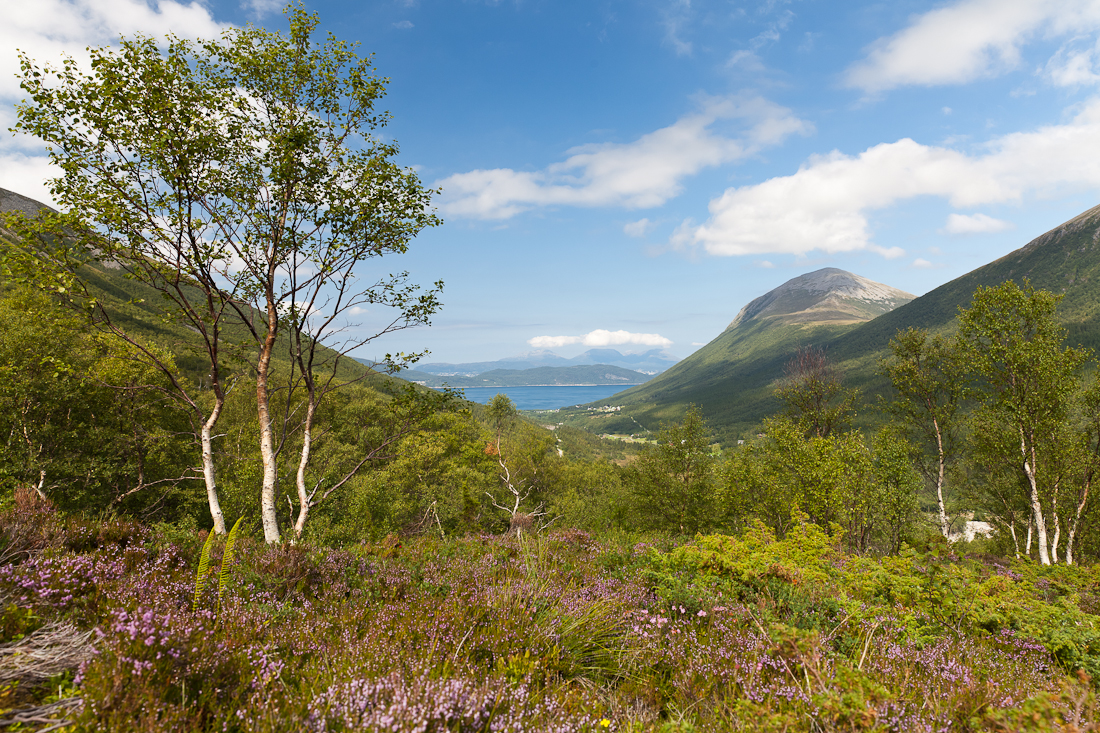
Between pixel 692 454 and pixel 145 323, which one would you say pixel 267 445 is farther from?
pixel 145 323

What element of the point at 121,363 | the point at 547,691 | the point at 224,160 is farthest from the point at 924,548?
the point at 121,363

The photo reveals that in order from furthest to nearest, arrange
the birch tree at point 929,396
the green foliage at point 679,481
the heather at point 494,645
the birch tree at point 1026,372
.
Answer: the green foliage at point 679,481, the birch tree at point 929,396, the birch tree at point 1026,372, the heather at point 494,645

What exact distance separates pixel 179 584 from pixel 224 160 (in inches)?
314

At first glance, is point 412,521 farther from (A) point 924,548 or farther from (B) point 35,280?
(A) point 924,548

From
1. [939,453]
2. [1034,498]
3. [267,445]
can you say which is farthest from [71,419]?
[939,453]

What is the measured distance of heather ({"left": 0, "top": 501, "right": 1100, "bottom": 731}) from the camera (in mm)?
2469

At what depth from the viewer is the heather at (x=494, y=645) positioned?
2469 millimetres

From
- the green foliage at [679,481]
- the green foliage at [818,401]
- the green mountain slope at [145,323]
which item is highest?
the green mountain slope at [145,323]

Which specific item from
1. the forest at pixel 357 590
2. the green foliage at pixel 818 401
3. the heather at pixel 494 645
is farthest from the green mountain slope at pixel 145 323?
the heather at pixel 494 645

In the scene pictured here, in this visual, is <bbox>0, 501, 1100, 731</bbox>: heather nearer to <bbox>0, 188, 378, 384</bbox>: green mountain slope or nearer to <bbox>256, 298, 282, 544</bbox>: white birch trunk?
<bbox>256, 298, 282, 544</bbox>: white birch trunk

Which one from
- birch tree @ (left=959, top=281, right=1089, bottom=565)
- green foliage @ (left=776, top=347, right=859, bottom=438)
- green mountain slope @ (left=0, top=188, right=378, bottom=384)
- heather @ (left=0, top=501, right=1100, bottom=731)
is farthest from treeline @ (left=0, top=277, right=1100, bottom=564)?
green mountain slope @ (left=0, top=188, right=378, bottom=384)

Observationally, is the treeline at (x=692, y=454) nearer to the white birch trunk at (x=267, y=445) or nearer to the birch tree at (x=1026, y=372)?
the birch tree at (x=1026, y=372)

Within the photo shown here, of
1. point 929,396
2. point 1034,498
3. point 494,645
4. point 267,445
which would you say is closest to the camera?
point 494,645

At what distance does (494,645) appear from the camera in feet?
12.0
